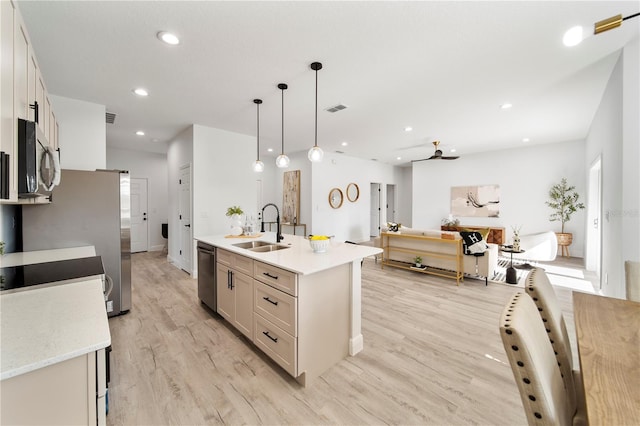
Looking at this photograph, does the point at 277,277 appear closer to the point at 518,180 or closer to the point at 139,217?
the point at 139,217

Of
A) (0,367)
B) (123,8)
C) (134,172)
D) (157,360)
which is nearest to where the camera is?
(0,367)

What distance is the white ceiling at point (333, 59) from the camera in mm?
1882

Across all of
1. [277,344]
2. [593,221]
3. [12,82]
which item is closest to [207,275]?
[277,344]

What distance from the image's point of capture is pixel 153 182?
22.5ft

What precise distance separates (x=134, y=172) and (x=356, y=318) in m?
6.87

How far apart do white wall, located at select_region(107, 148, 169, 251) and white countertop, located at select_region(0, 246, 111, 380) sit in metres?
6.06

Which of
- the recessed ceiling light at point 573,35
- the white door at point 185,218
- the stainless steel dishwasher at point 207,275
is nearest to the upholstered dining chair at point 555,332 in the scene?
the recessed ceiling light at point 573,35

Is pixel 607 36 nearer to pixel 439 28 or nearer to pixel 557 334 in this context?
pixel 439 28

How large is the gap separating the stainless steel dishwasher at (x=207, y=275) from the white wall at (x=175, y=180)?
2.33 meters

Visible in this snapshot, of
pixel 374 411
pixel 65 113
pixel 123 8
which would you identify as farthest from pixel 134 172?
pixel 374 411

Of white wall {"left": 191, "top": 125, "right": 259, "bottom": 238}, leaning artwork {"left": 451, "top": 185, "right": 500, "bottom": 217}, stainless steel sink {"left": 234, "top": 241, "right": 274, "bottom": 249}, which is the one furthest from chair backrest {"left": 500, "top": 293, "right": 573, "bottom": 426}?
leaning artwork {"left": 451, "top": 185, "right": 500, "bottom": 217}

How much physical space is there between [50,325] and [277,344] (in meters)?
1.36

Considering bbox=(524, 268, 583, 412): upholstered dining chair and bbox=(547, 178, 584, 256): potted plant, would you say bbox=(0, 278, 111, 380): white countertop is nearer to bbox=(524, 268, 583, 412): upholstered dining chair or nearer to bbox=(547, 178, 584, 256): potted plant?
bbox=(524, 268, 583, 412): upholstered dining chair

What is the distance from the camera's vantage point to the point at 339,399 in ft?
5.78
